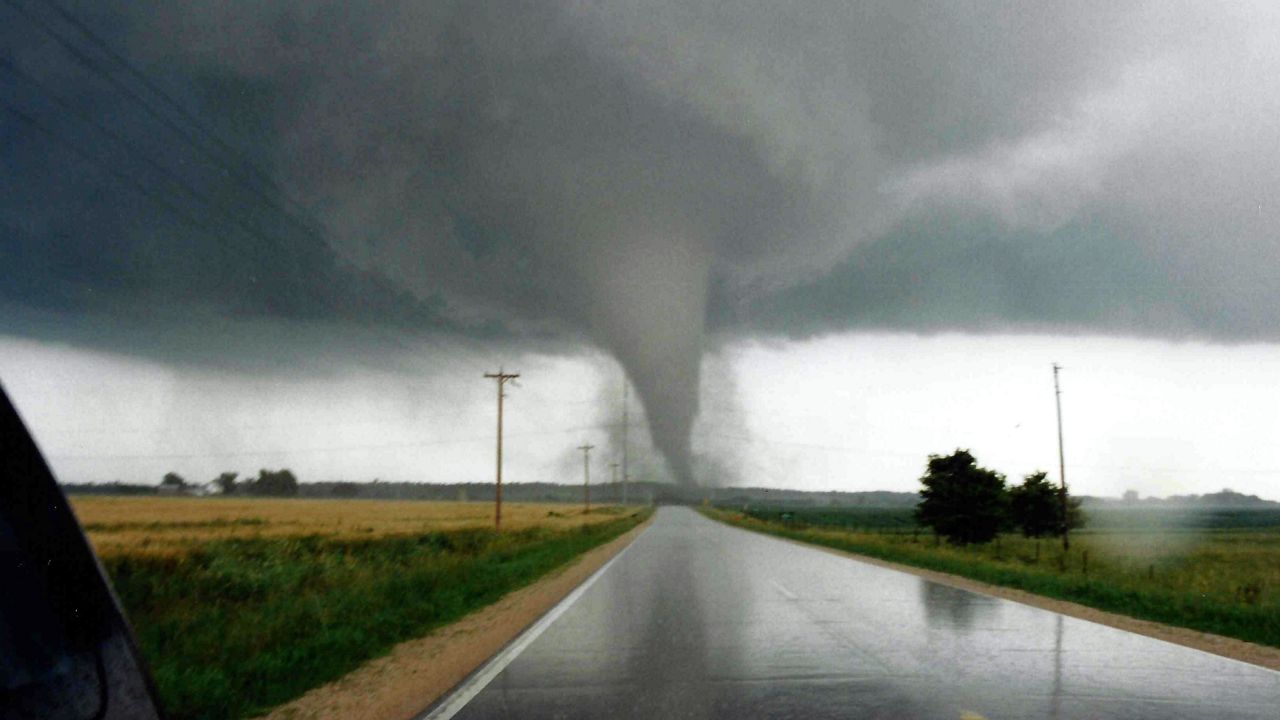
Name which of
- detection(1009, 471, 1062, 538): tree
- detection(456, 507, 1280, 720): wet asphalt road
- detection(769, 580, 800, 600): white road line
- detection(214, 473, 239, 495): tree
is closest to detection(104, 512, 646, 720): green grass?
detection(456, 507, 1280, 720): wet asphalt road

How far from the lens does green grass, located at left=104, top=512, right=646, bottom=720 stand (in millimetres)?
8844

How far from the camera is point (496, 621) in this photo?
14406 millimetres

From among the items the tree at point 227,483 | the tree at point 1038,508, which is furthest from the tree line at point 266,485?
the tree at point 1038,508

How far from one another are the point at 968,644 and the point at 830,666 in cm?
267

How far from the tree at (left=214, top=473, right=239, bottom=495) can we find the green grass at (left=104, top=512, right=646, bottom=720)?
15595 centimetres

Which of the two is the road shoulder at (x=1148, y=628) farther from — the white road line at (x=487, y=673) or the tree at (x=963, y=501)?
the tree at (x=963, y=501)

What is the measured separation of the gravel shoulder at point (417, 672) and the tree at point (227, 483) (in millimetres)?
176742

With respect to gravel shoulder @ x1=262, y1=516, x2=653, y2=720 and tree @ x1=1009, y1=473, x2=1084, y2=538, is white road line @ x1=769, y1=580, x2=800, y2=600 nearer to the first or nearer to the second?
gravel shoulder @ x1=262, y1=516, x2=653, y2=720

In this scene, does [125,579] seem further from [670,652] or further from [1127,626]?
[1127,626]

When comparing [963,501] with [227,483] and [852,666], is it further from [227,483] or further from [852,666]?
[227,483]

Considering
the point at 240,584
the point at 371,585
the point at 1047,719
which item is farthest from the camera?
the point at 240,584

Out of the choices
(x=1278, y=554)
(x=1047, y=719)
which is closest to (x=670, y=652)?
(x=1047, y=719)

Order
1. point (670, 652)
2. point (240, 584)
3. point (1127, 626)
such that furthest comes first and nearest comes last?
point (240, 584) < point (1127, 626) < point (670, 652)

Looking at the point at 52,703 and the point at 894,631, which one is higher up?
Result: the point at 52,703
